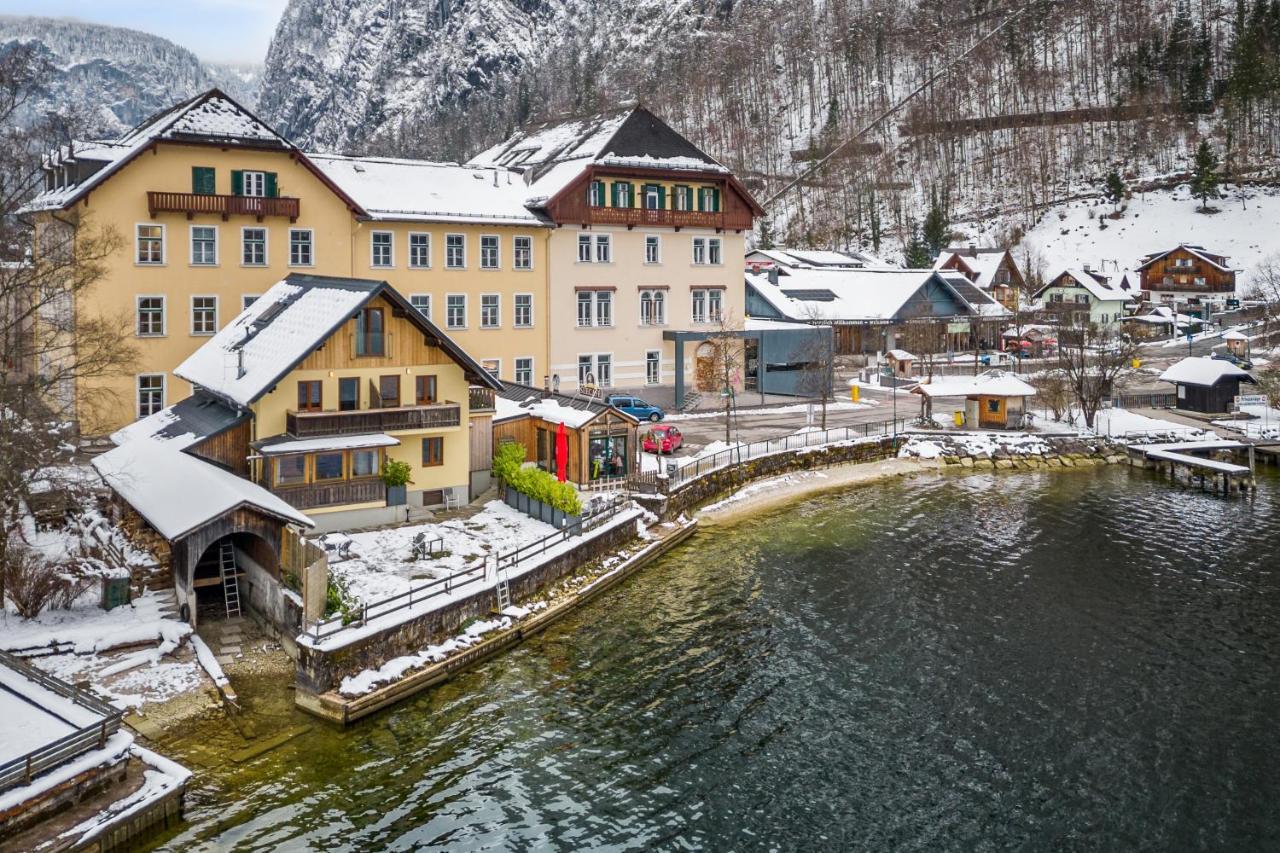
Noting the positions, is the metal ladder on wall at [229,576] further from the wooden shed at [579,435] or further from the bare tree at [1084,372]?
the bare tree at [1084,372]

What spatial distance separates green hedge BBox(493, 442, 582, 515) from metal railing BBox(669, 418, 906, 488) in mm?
6260

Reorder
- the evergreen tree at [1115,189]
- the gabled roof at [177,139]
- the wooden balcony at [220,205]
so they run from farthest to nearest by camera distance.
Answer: the evergreen tree at [1115,189], the wooden balcony at [220,205], the gabled roof at [177,139]

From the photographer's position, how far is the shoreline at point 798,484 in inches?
1645

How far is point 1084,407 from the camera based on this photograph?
5750cm

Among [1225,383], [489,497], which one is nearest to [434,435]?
[489,497]

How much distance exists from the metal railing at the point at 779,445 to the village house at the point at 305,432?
31.3 ft

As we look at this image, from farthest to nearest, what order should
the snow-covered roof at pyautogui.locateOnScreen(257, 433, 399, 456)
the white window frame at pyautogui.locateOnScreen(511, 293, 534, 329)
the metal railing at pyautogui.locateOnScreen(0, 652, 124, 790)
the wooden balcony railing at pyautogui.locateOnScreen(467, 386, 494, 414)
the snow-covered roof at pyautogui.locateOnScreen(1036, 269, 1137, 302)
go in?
Answer: the snow-covered roof at pyautogui.locateOnScreen(1036, 269, 1137, 302)
the white window frame at pyautogui.locateOnScreen(511, 293, 534, 329)
the wooden balcony railing at pyautogui.locateOnScreen(467, 386, 494, 414)
the snow-covered roof at pyautogui.locateOnScreen(257, 433, 399, 456)
the metal railing at pyautogui.locateOnScreen(0, 652, 124, 790)

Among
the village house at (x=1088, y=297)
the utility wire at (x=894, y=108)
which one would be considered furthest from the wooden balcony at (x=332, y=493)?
the utility wire at (x=894, y=108)

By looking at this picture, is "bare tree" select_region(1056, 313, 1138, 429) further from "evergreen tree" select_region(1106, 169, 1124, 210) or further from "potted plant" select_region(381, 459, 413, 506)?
"evergreen tree" select_region(1106, 169, 1124, 210)

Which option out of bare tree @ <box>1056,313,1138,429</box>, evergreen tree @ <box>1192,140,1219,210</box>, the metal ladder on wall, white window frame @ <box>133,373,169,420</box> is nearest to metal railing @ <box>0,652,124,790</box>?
the metal ladder on wall

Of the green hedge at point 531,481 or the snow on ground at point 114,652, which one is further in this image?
the green hedge at point 531,481

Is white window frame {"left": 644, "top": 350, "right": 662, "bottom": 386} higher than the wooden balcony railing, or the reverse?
white window frame {"left": 644, "top": 350, "right": 662, "bottom": 386}

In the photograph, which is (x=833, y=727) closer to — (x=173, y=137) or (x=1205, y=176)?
(x=173, y=137)

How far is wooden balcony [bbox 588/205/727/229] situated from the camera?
180 ft
